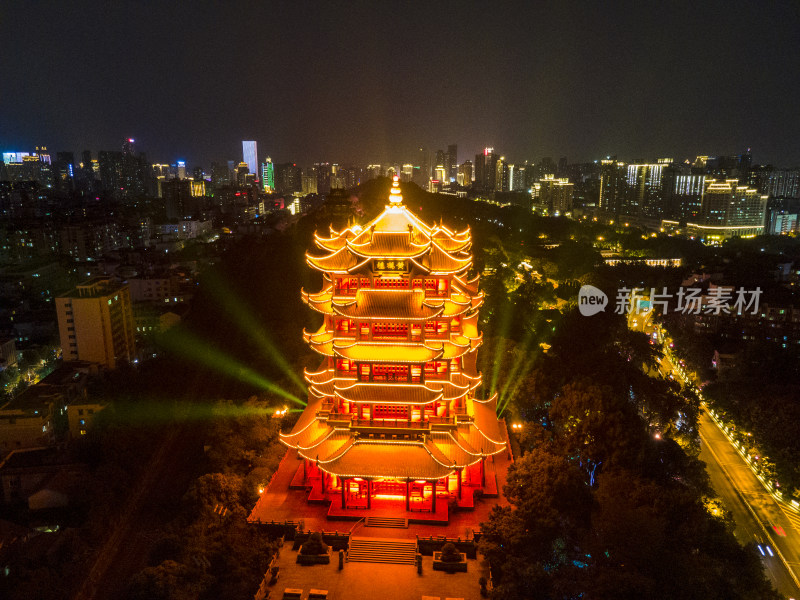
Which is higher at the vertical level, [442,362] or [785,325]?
[442,362]

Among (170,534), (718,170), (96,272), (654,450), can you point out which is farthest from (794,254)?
(96,272)

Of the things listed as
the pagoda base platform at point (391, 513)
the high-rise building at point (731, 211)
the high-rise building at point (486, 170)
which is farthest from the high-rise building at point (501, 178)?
the pagoda base platform at point (391, 513)

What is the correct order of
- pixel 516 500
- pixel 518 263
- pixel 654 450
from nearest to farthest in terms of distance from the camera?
pixel 516 500
pixel 654 450
pixel 518 263

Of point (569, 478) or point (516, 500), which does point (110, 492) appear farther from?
point (569, 478)

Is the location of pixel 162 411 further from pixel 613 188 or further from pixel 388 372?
pixel 613 188

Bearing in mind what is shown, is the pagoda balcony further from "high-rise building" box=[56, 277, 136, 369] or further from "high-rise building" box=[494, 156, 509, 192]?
"high-rise building" box=[494, 156, 509, 192]

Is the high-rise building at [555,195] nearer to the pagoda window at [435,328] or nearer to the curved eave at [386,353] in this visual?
the pagoda window at [435,328]

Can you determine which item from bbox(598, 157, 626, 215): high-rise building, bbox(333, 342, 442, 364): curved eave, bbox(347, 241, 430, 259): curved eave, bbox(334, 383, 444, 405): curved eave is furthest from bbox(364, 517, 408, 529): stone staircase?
bbox(598, 157, 626, 215): high-rise building
